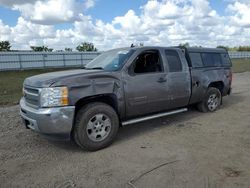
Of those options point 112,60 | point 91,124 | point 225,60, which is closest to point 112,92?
point 91,124

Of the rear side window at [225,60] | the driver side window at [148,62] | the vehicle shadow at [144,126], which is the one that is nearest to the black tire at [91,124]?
the vehicle shadow at [144,126]

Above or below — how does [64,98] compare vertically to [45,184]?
above

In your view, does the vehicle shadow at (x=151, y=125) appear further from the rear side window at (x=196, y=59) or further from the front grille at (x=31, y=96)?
the front grille at (x=31, y=96)

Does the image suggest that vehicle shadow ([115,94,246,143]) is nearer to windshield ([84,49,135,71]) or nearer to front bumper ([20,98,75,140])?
front bumper ([20,98,75,140])

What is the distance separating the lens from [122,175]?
149 inches

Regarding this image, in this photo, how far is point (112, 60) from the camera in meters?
5.63

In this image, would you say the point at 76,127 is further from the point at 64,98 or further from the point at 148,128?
the point at 148,128

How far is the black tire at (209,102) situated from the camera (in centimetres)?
732

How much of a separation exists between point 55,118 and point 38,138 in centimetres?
139

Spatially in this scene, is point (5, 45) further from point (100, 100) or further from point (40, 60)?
point (100, 100)

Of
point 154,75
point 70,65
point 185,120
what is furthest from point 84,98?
point 70,65

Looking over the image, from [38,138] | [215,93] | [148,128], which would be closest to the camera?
[38,138]

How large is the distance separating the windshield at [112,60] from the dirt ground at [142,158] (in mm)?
1496

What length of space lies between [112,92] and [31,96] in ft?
4.77
